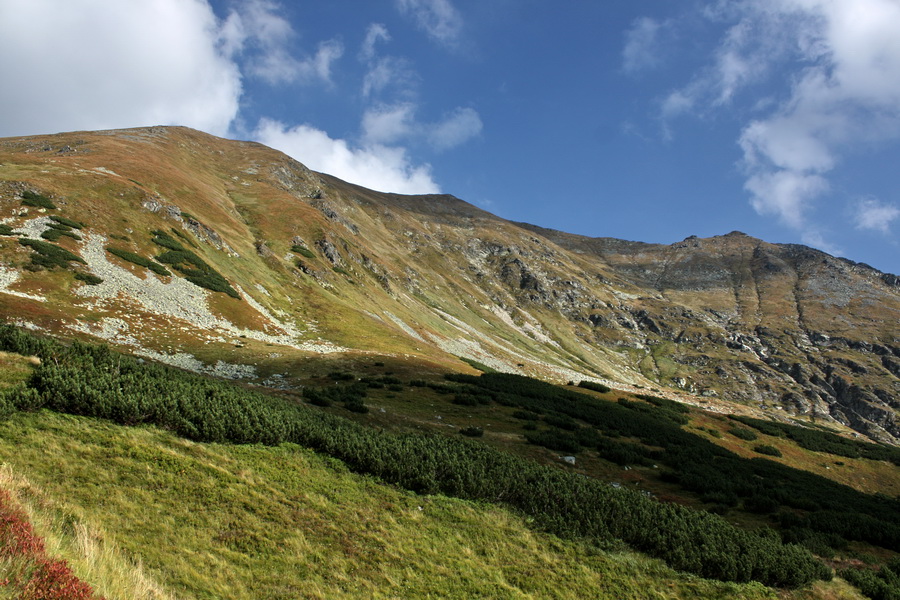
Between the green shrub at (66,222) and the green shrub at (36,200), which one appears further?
the green shrub at (36,200)

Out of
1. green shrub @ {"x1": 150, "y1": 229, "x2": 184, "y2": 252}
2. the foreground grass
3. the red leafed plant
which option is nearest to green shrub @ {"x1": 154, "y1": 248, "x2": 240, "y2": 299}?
green shrub @ {"x1": 150, "y1": 229, "x2": 184, "y2": 252}

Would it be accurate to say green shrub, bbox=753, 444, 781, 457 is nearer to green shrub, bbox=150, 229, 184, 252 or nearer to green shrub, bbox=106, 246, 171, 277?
green shrub, bbox=106, 246, 171, 277

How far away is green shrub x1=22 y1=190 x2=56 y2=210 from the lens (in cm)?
5125

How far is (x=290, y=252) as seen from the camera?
9494cm

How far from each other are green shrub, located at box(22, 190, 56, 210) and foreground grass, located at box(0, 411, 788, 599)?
5697 cm

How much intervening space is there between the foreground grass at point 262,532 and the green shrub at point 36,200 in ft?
187

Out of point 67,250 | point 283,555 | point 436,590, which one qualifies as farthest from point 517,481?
point 67,250

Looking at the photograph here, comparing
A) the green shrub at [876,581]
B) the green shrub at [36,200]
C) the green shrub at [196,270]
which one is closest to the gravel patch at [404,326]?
the green shrub at [196,270]

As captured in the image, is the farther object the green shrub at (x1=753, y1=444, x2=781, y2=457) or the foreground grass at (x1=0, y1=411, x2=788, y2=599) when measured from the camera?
the green shrub at (x1=753, y1=444, x2=781, y2=457)

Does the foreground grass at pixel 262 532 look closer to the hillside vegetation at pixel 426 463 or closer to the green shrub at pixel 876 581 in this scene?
the hillside vegetation at pixel 426 463

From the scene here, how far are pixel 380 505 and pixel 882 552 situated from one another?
18.7 metres

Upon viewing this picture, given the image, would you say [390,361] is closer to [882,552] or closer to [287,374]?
[287,374]

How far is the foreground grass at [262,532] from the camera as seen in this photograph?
340 inches

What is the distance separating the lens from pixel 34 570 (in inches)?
245
